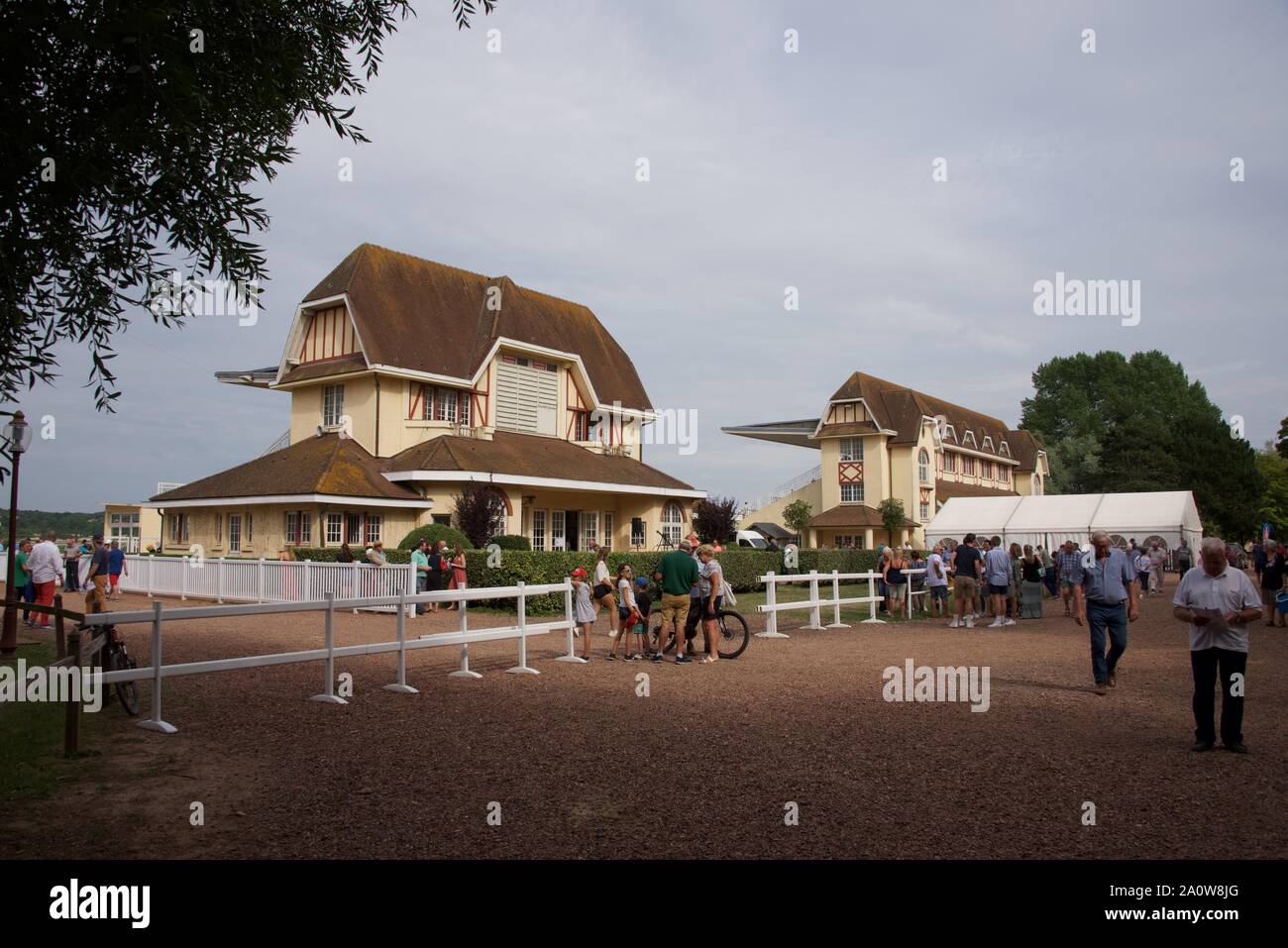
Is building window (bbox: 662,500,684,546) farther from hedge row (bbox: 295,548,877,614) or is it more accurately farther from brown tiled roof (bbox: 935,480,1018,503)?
brown tiled roof (bbox: 935,480,1018,503)

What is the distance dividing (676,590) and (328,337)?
2251 cm

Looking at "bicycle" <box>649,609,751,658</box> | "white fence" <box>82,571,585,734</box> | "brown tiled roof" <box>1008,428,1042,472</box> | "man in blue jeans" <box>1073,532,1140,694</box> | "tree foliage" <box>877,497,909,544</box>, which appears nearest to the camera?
"white fence" <box>82,571,585,734</box>

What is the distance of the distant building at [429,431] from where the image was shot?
27.8m

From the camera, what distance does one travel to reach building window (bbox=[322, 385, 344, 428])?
31.7 metres

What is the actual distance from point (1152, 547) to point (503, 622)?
22.6 metres

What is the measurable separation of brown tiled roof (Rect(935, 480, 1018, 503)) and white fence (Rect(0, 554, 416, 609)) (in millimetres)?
39672

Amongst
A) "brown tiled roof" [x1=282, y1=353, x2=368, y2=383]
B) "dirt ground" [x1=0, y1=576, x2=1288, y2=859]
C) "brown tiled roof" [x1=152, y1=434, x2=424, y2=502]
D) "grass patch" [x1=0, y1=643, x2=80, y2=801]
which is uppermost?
"brown tiled roof" [x1=282, y1=353, x2=368, y2=383]

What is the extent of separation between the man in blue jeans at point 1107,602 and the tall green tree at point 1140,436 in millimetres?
60327

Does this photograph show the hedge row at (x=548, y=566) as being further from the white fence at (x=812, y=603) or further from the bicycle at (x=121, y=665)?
the bicycle at (x=121, y=665)

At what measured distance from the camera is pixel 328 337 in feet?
105

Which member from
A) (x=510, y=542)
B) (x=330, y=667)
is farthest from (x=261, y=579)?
(x=330, y=667)

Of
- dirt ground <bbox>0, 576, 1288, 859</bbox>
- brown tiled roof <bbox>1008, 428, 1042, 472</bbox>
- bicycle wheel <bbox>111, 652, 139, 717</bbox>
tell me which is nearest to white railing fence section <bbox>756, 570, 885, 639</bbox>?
dirt ground <bbox>0, 576, 1288, 859</bbox>

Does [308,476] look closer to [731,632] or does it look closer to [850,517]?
[731,632]
